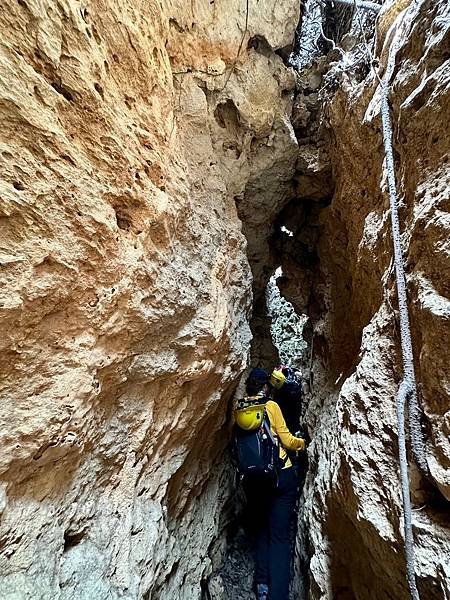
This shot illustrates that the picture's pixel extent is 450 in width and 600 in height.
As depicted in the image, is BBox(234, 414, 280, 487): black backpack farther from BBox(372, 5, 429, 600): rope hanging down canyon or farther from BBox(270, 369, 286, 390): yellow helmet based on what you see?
BBox(372, 5, 429, 600): rope hanging down canyon

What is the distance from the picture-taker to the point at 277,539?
3648 mm

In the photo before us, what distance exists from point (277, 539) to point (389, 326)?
2845mm

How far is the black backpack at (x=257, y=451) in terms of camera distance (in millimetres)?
3301

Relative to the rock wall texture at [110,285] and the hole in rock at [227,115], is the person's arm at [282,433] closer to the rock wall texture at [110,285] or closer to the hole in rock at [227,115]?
the rock wall texture at [110,285]

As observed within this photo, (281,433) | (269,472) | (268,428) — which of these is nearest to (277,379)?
(281,433)

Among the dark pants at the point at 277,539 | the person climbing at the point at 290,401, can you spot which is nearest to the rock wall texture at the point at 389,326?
the dark pants at the point at 277,539

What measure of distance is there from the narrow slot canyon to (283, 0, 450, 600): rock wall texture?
12 millimetres

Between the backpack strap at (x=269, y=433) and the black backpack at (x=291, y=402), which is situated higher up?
the black backpack at (x=291, y=402)

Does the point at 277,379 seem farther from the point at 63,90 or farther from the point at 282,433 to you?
the point at 63,90

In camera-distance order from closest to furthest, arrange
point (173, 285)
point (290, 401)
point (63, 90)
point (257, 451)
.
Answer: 1. point (63, 90)
2. point (173, 285)
3. point (257, 451)
4. point (290, 401)

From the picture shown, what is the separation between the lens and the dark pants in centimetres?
346

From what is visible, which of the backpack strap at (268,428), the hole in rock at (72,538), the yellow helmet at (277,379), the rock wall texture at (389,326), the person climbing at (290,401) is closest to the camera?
the rock wall texture at (389,326)

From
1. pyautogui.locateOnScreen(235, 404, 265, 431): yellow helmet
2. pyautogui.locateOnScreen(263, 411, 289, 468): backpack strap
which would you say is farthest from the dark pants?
pyautogui.locateOnScreen(235, 404, 265, 431): yellow helmet

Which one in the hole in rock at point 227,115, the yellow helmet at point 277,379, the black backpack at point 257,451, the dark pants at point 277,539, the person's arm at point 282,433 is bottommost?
the dark pants at point 277,539
